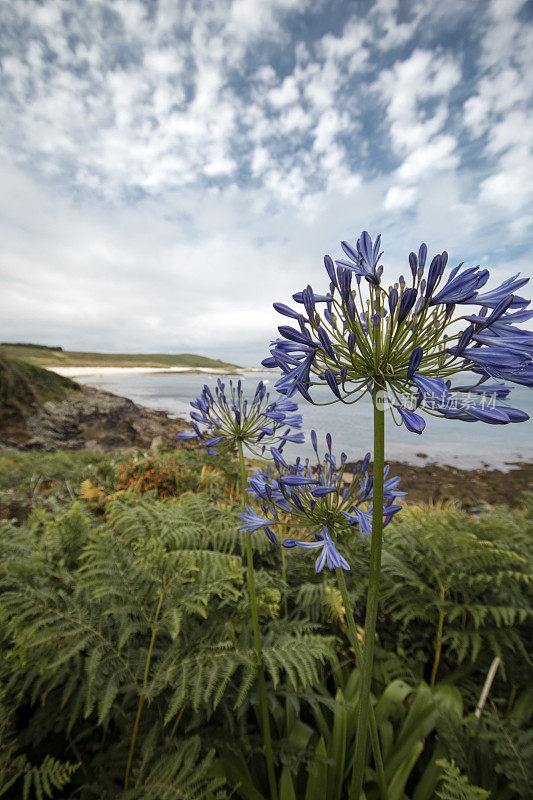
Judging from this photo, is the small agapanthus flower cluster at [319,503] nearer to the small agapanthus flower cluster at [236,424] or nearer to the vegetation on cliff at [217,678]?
the small agapanthus flower cluster at [236,424]

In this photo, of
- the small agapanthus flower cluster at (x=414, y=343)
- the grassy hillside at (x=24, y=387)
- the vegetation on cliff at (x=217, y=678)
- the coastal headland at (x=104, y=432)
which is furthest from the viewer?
the grassy hillside at (x=24, y=387)

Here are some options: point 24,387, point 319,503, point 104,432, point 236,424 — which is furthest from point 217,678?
point 24,387

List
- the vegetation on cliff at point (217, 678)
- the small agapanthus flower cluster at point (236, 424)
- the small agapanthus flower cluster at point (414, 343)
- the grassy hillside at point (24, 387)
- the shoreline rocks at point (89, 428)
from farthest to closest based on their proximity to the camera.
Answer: the grassy hillside at point (24, 387), the shoreline rocks at point (89, 428), the small agapanthus flower cluster at point (236, 424), the vegetation on cliff at point (217, 678), the small agapanthus flower cluster at point (414, 343)

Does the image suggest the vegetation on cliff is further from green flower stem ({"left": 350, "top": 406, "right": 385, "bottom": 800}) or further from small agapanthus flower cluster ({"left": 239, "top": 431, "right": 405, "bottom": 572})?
small agapanthus flower cluster ({"left": 239, "top": 431, "right": 405, "bottom": 572})

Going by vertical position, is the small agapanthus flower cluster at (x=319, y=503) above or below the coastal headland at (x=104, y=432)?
above

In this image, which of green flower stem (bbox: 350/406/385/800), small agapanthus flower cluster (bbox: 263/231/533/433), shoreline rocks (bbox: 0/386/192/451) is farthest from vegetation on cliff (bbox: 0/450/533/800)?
shoreline rocks (bbox: 0/386/192/451)

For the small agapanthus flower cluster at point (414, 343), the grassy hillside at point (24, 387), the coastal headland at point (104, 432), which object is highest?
the small agapanthus flower cluster at point (414, 343)

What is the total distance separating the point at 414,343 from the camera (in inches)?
48.2

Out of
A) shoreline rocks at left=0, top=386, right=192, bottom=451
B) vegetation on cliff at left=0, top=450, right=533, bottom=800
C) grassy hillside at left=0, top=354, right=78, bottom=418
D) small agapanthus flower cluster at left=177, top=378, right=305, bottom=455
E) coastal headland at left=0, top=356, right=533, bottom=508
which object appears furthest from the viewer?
grassy hillside at left=0, top=354, right=78, bottom=418

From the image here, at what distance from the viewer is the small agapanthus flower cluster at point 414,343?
1033 mm

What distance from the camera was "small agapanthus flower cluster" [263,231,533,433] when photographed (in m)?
1.03

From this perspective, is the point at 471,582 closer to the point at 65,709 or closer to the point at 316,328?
the point at 316,328

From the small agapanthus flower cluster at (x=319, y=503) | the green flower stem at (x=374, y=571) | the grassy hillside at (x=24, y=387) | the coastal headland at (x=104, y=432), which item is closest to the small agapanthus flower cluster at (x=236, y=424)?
the small agapanthus flower cluster at (x=319, y=503)

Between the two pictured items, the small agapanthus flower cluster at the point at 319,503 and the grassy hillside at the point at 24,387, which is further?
the grassy hillside at the point at 24,387
